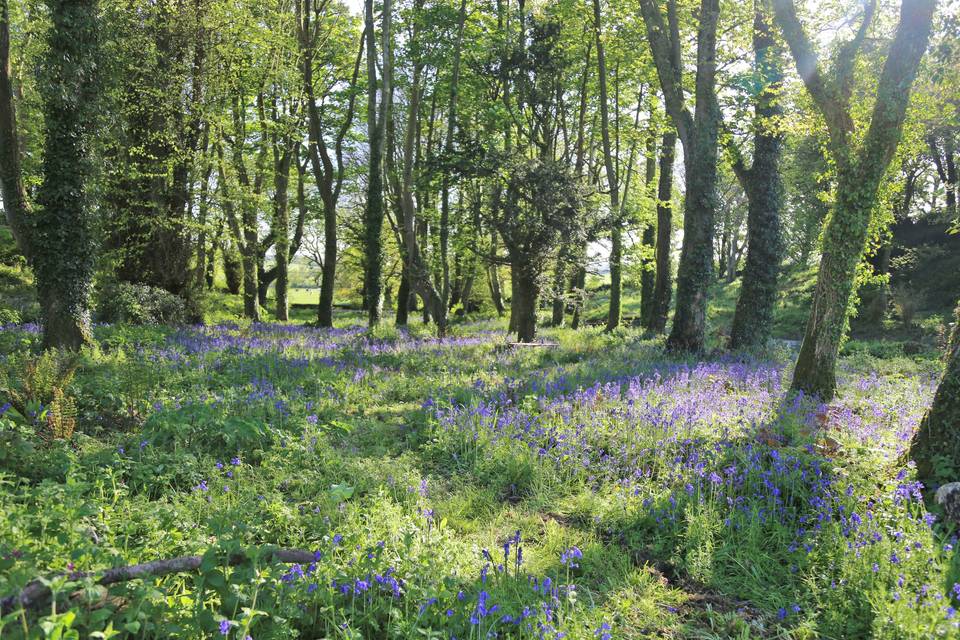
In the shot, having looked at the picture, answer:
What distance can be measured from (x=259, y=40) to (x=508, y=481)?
16671 millimetres

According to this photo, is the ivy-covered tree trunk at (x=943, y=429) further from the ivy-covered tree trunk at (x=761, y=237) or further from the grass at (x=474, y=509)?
the ivy-covered tree trunk at (x=761, y=237)

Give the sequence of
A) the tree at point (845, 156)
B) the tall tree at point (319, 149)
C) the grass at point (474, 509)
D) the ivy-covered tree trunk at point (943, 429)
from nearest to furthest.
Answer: the grass at point (474, 509), the ivy-covered tree trunk at point (943, 429), the tree at point (845, 156), the tall tree at point (319, 149)

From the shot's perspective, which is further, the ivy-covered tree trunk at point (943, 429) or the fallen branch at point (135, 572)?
the ivy-covered tree trunk at point (943, 429)

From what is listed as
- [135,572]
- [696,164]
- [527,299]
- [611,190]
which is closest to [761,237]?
[696,164]

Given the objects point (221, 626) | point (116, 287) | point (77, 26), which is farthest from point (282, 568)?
point (116, 287)

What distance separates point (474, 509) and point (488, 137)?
13991mm

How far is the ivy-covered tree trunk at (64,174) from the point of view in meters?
8.39

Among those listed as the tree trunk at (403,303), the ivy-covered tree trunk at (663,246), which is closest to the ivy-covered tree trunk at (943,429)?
the ivy-covered tree trunk at (663,246)

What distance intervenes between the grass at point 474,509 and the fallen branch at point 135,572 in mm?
58

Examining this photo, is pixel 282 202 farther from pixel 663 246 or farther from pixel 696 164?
pixel 696 164

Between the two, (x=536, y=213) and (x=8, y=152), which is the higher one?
(x=8, y=152)

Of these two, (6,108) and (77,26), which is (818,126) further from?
(6,108)

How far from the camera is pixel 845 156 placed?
7.32 m

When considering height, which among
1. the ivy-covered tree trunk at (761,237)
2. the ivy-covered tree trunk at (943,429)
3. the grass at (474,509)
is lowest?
the grass at (474,509)
